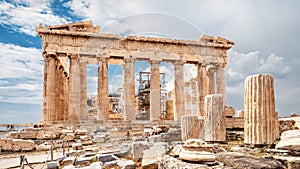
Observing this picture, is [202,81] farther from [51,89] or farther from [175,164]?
[175,164]

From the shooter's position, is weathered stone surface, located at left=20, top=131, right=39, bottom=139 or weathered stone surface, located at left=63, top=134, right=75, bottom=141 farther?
weathered stone surface, located at left=20, top=131, right=39, bottom=139

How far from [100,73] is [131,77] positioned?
2.76m

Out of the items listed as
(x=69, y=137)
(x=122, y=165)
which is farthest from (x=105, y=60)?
(x=122, y=165)

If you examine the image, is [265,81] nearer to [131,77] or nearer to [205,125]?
[205,125]

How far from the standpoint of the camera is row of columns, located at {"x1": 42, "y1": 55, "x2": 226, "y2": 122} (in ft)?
74.2

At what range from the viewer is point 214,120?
414 inches

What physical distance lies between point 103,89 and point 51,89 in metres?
4.27

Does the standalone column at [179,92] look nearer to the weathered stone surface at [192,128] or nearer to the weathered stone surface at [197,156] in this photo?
the weathered stone surface at [192,128]

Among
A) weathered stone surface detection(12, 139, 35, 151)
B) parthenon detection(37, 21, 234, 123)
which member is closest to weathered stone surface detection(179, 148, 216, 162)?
weathered stone surface detection(12, 139, 35, 151)

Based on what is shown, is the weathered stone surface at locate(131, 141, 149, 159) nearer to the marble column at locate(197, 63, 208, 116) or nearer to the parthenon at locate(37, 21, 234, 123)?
the parthenon at locate(37, 21, 234, 123)

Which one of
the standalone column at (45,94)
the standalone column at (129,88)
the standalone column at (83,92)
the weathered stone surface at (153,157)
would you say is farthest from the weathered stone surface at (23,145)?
the standalone column at (129,88)

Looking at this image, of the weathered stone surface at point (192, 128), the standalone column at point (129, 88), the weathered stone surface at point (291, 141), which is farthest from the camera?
the standalone column at point (129, 88)

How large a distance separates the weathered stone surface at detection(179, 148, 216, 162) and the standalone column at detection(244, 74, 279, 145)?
11.5 ft

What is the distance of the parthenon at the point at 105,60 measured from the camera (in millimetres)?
22719
